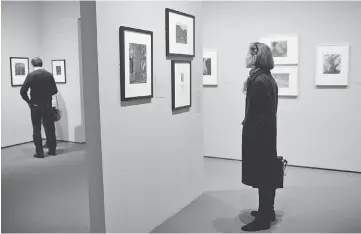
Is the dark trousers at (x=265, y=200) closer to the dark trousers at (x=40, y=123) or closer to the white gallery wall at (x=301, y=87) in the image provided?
the white gallery wall at (x=301, y=87)

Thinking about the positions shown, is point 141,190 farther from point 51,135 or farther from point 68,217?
point 51,135

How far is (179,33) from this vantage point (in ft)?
13.1

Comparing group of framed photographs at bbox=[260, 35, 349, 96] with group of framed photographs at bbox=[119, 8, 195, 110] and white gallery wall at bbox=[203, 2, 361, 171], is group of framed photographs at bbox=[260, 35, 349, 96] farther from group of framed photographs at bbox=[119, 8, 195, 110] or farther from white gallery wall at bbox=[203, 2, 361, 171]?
group of framed photographs at bbox=[119, 8, 195, 110]

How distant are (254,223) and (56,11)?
21.9 feet

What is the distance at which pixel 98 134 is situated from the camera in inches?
116

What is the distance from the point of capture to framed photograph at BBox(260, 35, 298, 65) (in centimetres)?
585

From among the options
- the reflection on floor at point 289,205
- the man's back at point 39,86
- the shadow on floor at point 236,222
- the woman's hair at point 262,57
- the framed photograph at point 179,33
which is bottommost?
the shadow on floor at point 236,222

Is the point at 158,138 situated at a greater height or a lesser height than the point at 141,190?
greater

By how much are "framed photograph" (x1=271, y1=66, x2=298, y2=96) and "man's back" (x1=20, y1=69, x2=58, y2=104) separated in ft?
12.8

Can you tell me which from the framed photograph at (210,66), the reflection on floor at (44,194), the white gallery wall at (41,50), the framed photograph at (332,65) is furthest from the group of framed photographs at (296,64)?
the white gallery wall at (41,50)

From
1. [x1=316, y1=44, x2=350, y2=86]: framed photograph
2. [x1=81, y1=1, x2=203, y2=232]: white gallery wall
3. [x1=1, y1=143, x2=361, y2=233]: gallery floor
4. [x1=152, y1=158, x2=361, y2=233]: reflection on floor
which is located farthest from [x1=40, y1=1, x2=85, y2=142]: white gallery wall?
[x1=316, y1=44, x2=350, y2=86]: framed photograph

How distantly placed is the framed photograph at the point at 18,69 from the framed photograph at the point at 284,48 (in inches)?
209

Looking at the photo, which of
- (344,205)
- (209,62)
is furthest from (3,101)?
(344,205)

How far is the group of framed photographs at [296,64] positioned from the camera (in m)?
5.60
